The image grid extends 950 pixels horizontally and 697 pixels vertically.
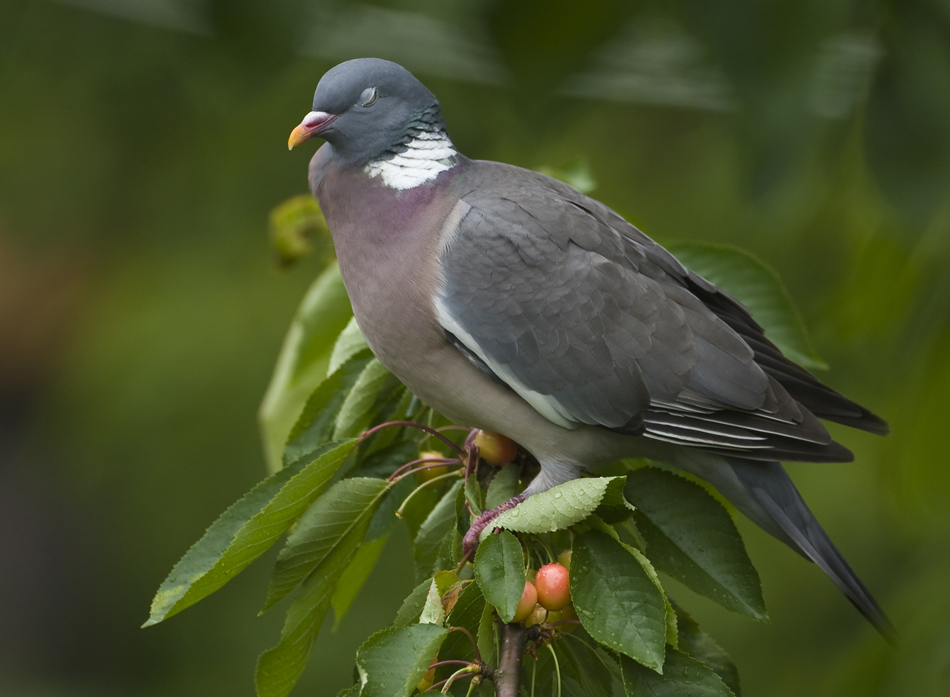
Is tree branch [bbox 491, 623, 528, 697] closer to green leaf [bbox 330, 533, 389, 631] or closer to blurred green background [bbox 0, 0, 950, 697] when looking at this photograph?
green leaf [bbox 330, 533, 389, 631]

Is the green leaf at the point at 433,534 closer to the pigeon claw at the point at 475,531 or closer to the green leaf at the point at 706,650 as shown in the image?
the pigeon claw at the point at 475,531

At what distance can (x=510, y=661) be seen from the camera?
135cm

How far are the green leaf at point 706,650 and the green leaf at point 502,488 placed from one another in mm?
364

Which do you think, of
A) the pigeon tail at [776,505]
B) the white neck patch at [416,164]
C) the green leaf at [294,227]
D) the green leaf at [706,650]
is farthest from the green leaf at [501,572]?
the green leaf at [294,227]

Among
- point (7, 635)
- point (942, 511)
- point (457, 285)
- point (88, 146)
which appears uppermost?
point (88, 146)

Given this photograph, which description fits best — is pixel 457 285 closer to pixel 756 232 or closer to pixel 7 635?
pixel 756 232

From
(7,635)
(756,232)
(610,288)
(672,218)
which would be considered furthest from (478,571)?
(7,635)

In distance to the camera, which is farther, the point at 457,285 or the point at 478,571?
the point at 457,285

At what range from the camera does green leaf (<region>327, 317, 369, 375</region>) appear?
6.27ft

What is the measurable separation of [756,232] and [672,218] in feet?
2.33

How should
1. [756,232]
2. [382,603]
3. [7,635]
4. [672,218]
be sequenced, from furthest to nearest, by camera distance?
[7,635] < [382,603] < [672,218] < [756,232]

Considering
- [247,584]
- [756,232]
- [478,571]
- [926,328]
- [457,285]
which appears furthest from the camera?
[247,584]

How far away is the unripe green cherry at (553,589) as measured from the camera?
1.41 metres

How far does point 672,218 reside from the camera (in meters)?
3.96
